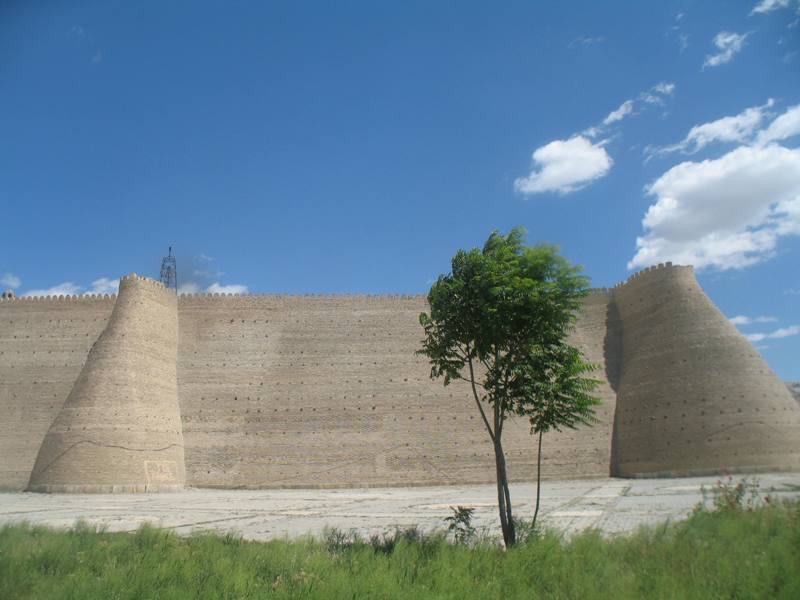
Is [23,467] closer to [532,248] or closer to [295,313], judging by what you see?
[295,313]

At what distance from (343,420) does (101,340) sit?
11.7 meters

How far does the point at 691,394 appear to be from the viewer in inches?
1088

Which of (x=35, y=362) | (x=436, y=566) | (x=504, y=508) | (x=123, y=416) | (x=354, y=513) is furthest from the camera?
(x=35, y=362)

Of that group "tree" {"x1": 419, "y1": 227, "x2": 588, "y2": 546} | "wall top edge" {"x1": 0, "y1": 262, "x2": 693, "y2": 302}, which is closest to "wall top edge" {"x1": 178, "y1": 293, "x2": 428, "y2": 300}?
"wall top edge" {"x1": 0, "y1": 262, "x2": 693, "y2": 302}

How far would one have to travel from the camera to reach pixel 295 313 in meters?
34.2

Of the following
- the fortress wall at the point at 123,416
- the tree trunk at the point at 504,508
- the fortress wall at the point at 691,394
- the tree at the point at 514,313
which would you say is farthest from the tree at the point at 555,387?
the fortress wall at the point at 123,416

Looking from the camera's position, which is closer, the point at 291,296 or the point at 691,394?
the point at 691,394

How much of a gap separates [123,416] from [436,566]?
23705mm

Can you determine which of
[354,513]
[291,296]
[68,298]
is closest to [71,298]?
[68,298]

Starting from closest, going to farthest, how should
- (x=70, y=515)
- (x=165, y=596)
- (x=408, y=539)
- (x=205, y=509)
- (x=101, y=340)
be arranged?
(x=165, y=596)
(x=408, y=539)
(x=70, y=515)
(x=205, y=509)
(x=101, y=340)

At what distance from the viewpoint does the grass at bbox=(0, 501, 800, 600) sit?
231 inches

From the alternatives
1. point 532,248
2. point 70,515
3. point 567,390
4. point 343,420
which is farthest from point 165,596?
point 343,420

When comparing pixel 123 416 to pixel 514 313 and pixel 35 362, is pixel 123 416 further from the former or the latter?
pixel 514 313

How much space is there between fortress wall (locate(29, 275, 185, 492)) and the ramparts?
66 millimetres
